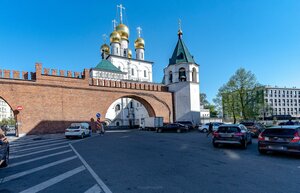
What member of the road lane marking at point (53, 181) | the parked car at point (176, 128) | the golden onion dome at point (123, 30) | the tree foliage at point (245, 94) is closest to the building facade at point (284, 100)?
the tree foliage at point (245, 94)

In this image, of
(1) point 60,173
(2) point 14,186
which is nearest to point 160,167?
(1) point 60,173

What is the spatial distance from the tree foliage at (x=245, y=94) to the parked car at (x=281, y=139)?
32539mm

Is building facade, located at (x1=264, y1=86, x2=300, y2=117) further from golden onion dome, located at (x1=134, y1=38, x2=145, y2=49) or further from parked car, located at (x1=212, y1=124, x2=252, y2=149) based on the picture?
parked car, located at (x1=212, y1=124, x2=252, y2=149)

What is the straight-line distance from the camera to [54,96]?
84.6 ft

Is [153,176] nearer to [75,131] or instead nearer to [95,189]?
[95,189]

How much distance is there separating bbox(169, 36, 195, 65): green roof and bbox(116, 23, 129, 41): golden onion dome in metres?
28.4

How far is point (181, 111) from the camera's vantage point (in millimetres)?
37562

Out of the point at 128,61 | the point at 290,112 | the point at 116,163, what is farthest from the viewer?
the point at 290,112

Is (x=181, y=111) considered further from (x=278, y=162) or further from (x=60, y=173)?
(x=60, y=173)

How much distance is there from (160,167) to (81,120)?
22460 millimetres

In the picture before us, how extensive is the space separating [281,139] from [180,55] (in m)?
30.5

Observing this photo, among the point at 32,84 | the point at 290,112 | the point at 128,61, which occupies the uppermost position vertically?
the point at 128,61

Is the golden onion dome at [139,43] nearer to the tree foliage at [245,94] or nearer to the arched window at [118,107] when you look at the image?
the arched window at [118,107]

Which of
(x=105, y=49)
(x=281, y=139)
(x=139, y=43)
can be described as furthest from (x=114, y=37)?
(x=281, y=139)
